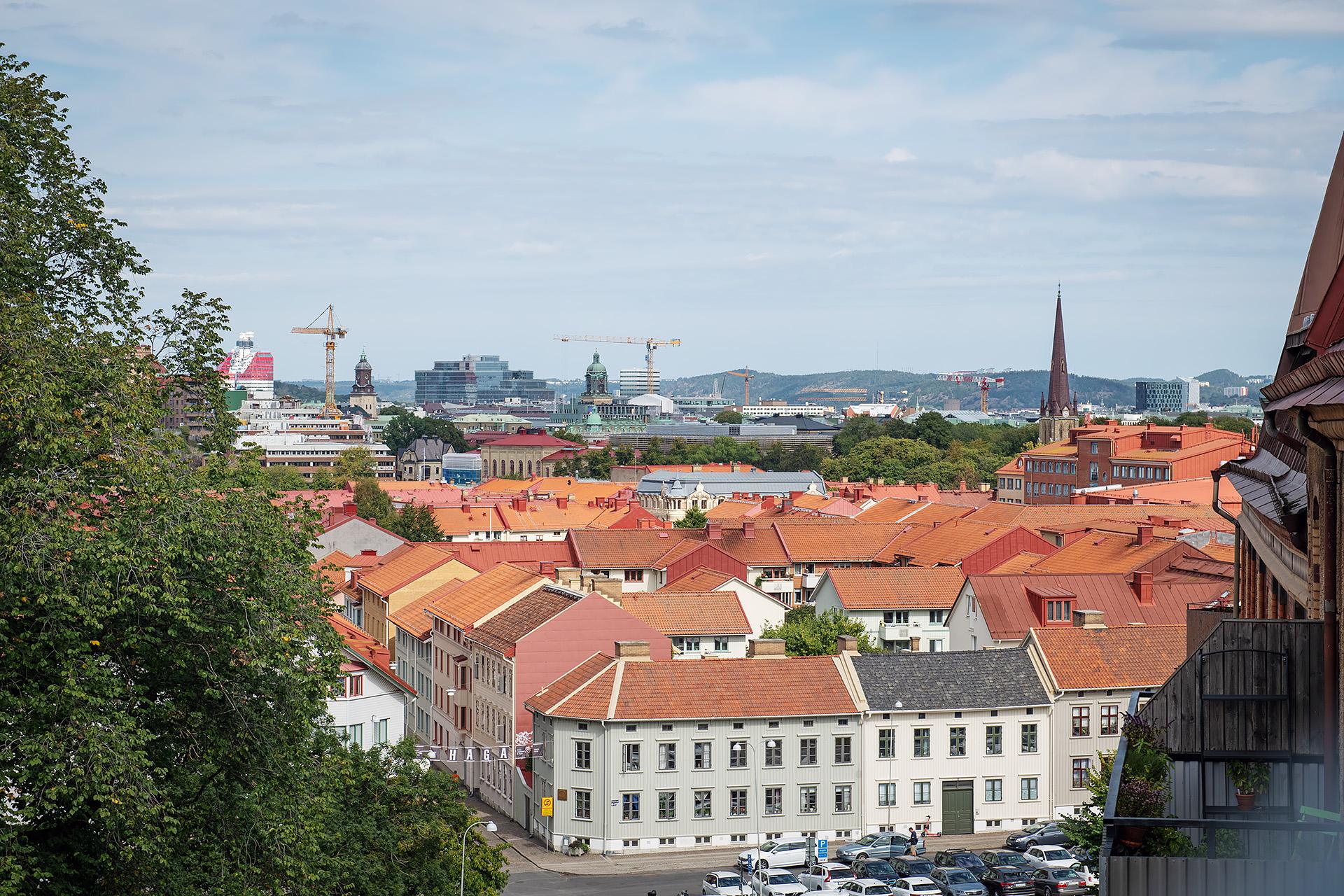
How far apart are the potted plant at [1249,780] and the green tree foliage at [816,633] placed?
47090mm

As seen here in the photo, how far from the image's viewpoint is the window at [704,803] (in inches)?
2015

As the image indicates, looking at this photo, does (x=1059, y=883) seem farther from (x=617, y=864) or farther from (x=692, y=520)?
(x=692, y=520)

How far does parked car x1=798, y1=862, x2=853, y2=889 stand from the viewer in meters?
44.6

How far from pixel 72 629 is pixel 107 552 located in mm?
965

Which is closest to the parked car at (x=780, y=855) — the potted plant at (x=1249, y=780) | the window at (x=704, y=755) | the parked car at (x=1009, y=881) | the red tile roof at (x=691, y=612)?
the window at (x=704, y=755)

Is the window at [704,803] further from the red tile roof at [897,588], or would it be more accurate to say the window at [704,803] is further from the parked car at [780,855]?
the red tile roof at [897,588]

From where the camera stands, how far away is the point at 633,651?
172ft

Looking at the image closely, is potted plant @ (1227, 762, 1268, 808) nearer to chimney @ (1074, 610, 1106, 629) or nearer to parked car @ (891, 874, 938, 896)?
parked car @ (891, 874, 938, 896)

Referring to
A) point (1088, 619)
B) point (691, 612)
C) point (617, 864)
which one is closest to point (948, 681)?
point (1088, 619)

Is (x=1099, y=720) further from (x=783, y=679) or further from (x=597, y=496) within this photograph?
(x=597, y=496)

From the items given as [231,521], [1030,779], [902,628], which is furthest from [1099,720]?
[231,521]

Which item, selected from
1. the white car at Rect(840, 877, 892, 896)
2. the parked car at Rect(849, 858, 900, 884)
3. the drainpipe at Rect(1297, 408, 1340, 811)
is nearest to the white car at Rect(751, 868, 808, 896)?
the white car at Rect(840, 877, 892, 896)

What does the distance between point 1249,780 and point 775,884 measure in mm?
32299

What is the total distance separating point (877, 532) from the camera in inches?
3851
